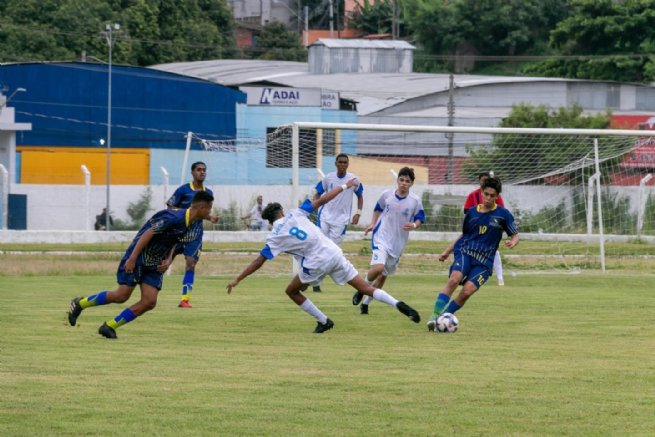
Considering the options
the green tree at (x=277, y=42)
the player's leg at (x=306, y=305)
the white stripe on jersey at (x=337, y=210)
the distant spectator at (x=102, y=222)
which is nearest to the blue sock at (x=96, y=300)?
the player's leg at (x=306, y=305)

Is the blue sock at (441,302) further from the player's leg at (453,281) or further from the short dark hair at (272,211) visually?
the short dark hair at (272,211)

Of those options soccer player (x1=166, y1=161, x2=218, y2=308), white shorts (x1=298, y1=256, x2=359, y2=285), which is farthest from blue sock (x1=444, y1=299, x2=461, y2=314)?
soccer player (x1=166, y1=161, x2=218, y2=308)

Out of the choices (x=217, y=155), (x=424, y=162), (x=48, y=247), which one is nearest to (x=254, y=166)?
(x=217, y=155)

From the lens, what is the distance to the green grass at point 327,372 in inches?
345

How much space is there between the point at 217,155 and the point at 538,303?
1963 cm

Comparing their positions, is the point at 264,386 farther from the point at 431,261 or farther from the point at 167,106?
the point at 167,106

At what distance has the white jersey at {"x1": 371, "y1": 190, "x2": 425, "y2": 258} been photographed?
17672 mm

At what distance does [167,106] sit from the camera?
62.0 m

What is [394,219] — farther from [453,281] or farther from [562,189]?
[562,189]

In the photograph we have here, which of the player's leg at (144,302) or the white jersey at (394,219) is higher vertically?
the white jersey at (394,219)

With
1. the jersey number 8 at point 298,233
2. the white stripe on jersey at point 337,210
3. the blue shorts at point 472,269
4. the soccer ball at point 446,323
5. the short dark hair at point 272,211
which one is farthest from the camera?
the white stripe on jersey at point 337,210

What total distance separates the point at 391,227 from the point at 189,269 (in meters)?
2.97

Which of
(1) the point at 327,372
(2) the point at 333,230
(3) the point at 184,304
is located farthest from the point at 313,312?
(2) the point at 333,230

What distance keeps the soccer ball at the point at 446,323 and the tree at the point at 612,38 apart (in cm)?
6738
